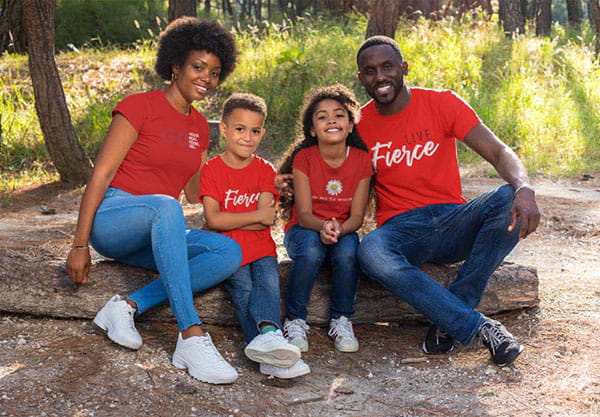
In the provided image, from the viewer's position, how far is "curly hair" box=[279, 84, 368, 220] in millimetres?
3691

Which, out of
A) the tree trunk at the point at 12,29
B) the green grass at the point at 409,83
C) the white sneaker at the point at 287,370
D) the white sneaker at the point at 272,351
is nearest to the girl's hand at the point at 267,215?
the white sneaker at the point at 272,351

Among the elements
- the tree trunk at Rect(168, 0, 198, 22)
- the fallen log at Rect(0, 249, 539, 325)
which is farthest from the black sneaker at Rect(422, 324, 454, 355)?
the tree trunk at Rect(168, 0, 198, 22)

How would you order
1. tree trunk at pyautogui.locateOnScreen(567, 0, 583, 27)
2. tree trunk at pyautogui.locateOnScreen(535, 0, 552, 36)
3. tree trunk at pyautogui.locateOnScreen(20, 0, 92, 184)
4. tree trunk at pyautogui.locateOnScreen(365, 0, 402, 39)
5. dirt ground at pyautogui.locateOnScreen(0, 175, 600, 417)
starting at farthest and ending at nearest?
1. tree trunk at pyautogui.locateOnScreen(567, 0, 583, 27)
2. tree trunk at pyautogui.locateOnScreen(535, 0, 552, 36)
3. tree trunk at pyautogui.locateOnScreen(365, 0, 402, 39)
4. tree trunk at pyautogui.locateOnScreen(20, 0, 92, 184)
5. dirt ground at pyautogui.locateOnScreen(0, 175, 600, 417)

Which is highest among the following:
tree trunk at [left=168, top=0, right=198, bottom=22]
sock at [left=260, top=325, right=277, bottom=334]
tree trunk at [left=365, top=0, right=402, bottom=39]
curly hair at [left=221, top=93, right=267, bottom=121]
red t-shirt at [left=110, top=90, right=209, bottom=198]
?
tree trunk at [left=168, top=0, right=198, bottom=22]

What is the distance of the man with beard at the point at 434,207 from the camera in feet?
10.7

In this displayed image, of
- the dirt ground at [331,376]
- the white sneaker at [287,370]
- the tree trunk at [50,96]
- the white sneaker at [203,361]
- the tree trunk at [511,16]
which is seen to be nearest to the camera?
the dirt ground at [331,376]

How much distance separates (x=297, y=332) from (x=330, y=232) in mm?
515

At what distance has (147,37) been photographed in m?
14.9

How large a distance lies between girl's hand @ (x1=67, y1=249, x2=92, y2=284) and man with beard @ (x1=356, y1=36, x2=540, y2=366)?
1303 millimetres

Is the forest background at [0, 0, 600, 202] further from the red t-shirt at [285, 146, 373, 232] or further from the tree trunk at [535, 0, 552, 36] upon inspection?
the red t-shirt at [285, 146, 373, 232]

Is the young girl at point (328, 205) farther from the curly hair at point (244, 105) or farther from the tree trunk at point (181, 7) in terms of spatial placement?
the tree trunk at point (181, 7)

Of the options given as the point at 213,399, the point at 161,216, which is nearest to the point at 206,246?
the point at 161,216

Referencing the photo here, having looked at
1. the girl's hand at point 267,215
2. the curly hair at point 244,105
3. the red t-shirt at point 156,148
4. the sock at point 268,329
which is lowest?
the sock at point 268,329

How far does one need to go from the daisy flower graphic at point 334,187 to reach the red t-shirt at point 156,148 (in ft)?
2.27
